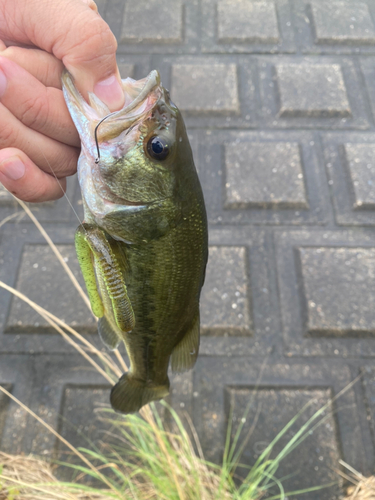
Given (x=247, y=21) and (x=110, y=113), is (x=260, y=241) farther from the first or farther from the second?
(x=247, y=21)

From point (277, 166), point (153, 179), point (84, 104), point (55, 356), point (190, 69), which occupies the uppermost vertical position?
point (84, 104)

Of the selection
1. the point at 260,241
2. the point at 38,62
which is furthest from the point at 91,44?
the point at 260,241

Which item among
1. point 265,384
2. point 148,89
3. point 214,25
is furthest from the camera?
point 214,25

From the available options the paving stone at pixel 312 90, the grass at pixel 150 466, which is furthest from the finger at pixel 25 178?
the paving stone at pixel 312 90

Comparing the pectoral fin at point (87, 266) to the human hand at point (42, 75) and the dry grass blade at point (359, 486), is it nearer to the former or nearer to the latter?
the human hand at point (42, 75)

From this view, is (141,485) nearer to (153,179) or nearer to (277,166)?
(153,179)

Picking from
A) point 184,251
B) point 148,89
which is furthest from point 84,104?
point 184,251
